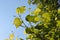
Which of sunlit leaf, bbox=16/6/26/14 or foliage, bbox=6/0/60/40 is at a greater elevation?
sunlit leaf, bbox=16/6/26/14

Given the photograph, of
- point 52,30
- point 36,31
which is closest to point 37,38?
point 36,31

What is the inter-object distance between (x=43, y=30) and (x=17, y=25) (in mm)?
340

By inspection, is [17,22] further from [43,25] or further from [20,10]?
[43,25]

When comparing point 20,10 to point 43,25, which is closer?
point 20,10

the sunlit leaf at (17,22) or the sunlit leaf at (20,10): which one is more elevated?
the sunlit leaf at (20,10)

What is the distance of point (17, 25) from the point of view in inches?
79.0

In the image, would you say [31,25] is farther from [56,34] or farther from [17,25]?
[56,34]

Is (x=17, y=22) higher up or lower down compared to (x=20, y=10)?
lower down

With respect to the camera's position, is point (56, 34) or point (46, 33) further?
point (46, 33)

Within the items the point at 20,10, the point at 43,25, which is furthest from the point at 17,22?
the point at 43,25

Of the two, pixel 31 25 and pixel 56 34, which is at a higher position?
pixel 31 25

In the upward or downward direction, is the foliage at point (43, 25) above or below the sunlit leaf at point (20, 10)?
below

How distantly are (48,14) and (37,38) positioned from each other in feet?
1.05

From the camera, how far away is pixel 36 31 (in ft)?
6.61
